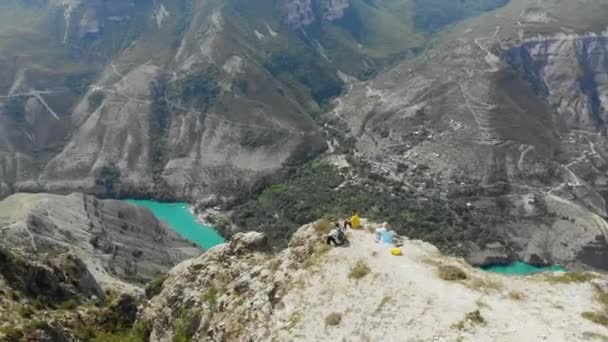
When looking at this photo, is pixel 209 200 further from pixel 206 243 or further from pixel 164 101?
pixel 164 101

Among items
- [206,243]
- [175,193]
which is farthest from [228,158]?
[206,243]

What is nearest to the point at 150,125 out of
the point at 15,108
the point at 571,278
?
the point at 15,108

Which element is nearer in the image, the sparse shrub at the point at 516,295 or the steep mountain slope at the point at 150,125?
the sparse shrub at the point at 516,295

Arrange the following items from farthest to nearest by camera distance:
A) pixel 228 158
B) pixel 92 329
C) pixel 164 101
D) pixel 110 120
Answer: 1. pixel 164 101
2. pixel 110 120
3. pixel 228 158
4. pixel 92 329

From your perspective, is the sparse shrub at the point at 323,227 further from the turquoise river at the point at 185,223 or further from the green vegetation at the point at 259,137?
the green vegetation at the point at 259,137

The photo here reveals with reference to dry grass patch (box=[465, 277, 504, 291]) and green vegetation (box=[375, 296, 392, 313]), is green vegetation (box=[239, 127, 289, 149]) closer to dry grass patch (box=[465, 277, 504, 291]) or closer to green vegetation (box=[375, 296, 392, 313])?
dry grass patch (box=[465, 277, 504, 291])

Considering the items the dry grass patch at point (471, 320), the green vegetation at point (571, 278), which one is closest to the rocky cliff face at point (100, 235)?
the dry grass patch at point (471, 320)
